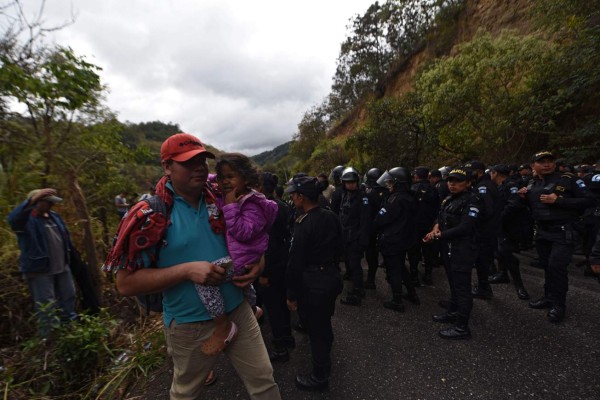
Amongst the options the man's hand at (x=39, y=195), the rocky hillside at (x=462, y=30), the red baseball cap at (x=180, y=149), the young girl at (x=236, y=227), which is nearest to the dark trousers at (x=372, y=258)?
the young girl at (x=236, y=227)

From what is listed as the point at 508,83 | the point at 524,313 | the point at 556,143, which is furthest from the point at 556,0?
the point at 524,313

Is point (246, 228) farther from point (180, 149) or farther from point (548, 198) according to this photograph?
point (548, 198)

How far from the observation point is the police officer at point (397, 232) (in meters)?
3.86

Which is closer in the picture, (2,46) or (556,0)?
(2,46)

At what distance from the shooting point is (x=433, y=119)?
1114 cm

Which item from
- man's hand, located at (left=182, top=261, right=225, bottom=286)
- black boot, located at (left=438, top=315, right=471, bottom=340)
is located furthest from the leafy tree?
man's hand, located at (left=182, top=261, right=225, bottom=286)

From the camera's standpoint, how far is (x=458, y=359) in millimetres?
2748

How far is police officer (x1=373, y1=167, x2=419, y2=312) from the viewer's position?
3.86m

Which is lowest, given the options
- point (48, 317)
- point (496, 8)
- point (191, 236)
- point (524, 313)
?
point (524, 313)

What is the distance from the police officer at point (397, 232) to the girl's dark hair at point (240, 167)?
2.66 meters

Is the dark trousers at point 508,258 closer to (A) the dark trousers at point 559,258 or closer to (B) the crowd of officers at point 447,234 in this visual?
(B) the crowd of officers at point 447,234

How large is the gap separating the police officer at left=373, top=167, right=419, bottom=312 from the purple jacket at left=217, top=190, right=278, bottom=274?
2605mm

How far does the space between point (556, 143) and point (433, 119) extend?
160 inches

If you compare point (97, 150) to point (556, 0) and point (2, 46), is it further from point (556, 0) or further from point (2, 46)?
point (556, 0)
